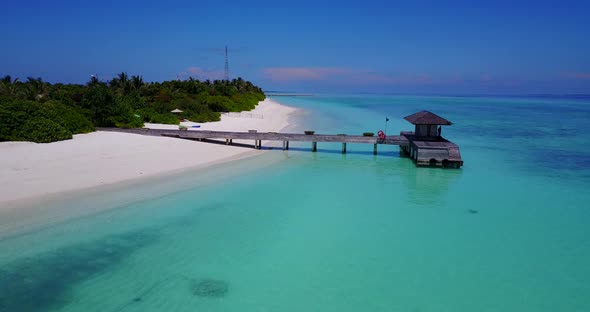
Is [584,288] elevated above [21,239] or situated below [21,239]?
below

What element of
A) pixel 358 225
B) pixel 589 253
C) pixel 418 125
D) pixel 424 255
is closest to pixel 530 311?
pixel 424 255

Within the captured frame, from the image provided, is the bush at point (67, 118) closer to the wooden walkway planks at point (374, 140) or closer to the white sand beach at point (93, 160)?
the white sand beach at point (93, 160)

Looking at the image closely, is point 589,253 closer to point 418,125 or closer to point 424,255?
point 424,255

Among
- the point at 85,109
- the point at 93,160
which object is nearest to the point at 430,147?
the point at 93,160

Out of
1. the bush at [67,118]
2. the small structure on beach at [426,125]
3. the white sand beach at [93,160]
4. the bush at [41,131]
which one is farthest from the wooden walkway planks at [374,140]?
the bush at [41,131]

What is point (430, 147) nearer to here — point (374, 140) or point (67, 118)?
point (374, 140)

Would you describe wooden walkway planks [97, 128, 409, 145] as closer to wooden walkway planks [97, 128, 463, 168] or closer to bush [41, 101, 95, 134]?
wooden walkway planks [97, 128, 463, 168]
